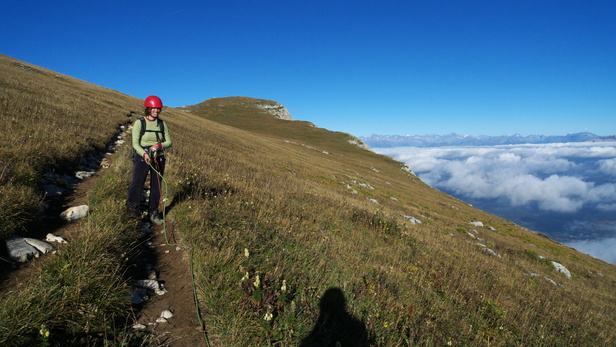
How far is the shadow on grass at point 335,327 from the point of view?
380cm

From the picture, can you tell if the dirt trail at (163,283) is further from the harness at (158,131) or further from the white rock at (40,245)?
the harness at (158,131)

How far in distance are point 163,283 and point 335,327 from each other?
→ 2.97 metres

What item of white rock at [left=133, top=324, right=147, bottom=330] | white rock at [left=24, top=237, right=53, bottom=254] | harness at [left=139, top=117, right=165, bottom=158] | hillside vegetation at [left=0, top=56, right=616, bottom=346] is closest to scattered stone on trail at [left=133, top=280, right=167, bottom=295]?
hillside vegetation at [left=0, top=56, right=616, bottom=346]

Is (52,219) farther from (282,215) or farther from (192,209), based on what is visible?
(282,215)

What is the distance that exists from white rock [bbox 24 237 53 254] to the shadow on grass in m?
4.29

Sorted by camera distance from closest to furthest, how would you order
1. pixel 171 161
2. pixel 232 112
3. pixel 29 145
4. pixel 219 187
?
pixel 29 145
pixel 219 187
pixel 171 161
pixel 232 112

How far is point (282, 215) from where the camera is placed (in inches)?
337

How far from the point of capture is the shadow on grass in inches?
149

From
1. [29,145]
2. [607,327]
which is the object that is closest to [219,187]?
[29,145]

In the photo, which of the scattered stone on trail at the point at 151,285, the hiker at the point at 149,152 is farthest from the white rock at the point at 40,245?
the hiker at the point at 149,152

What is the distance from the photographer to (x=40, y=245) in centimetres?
419

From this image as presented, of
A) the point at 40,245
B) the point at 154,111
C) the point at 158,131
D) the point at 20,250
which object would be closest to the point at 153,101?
the point at 154,111

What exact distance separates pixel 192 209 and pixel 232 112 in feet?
403

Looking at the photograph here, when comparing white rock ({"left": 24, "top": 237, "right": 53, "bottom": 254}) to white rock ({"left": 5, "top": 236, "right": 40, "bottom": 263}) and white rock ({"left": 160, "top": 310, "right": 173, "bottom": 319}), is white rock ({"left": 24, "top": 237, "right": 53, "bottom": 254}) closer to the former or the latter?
white rock ({"left": 5, "top": 236, "right": 40, "bottom": 263})
